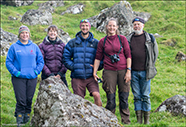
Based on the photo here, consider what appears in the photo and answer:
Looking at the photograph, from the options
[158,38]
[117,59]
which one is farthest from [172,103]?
[158,38]

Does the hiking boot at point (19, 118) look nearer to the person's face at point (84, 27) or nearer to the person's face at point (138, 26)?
the person's face at point (84, 27)

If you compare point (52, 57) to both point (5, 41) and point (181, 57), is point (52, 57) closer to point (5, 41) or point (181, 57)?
point (5, 41)

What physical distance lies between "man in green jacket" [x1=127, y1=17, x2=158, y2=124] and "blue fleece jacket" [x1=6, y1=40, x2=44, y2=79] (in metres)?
3.37

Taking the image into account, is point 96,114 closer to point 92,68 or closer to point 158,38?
point 92,68

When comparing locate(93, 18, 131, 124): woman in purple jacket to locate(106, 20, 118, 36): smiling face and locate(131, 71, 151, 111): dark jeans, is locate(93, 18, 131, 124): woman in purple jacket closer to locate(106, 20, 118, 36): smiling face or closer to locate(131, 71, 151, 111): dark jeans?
locate(106, 20, 118, 36): smiling face

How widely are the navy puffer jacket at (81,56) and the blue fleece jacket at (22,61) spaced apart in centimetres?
106

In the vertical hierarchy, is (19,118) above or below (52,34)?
below

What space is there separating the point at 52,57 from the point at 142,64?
→ 3.19 m

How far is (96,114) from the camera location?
4566mm

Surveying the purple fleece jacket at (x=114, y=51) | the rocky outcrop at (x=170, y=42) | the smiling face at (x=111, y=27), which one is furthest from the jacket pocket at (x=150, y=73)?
the rocky outcrop at (x=170, y=42)

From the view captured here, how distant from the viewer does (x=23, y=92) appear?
585 centimetres

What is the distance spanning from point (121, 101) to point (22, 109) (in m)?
3.28

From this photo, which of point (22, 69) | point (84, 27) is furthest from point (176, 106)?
point (22, 69)

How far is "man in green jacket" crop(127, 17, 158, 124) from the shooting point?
6266 millimetres
